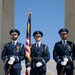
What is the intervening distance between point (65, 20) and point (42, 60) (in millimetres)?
4845

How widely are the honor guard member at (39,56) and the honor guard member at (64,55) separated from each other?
48 cm

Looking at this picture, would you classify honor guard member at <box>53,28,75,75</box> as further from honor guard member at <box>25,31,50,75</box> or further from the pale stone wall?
the pale stone wall

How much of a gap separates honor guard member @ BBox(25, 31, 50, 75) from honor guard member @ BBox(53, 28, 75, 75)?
0.48m

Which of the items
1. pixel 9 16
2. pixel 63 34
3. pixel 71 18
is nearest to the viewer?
pixel 63 34

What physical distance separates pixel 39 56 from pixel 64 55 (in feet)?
3.94

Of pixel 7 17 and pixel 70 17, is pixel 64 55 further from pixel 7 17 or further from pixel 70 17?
pixel 7 17

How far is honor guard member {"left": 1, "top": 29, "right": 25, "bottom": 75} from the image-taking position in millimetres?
19375

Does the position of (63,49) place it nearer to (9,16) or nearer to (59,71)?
(59,71)

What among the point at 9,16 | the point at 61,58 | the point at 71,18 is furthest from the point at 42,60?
the point at 9,16

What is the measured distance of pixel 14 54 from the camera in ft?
64.3

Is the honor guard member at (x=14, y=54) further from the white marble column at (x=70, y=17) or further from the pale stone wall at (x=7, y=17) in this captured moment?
the pale stone wall at (x=7, y=17)

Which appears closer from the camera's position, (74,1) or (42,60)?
(42,60)

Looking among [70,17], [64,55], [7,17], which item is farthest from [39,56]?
[7,17]

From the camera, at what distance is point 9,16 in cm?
2559
